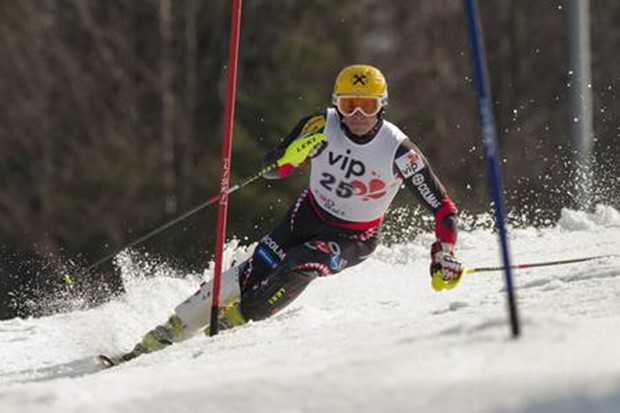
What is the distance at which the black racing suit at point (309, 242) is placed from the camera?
22.5 ft

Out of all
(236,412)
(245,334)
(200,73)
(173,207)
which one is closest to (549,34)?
(200,73)

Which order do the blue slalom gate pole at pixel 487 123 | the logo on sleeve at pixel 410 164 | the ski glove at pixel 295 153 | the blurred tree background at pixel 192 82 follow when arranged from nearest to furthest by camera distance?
the blue slalom gate pole at pixel 487 123 → the logo on sleeve at pixel 410 164 → the ski glove at pixel 295 153 → the blurred tree background at pixel 192 82

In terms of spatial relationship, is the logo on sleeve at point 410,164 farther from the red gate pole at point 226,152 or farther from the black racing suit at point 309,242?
the red gate pole at point 226,152

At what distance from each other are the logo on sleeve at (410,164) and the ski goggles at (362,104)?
0.97 ft

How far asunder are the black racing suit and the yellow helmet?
18 cm

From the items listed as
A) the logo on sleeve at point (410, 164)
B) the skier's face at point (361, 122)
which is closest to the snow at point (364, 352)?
the logo on sleeve at point (410, 164)

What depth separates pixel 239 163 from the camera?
2414cm

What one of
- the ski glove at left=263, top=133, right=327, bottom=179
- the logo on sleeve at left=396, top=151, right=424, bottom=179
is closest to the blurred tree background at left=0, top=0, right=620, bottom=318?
the ski glove at left=263, top=133, right=327, bottom=179

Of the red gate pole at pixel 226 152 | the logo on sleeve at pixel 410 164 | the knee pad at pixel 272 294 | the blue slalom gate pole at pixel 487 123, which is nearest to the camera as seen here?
the blue slalom gate pole at pixel 487 123

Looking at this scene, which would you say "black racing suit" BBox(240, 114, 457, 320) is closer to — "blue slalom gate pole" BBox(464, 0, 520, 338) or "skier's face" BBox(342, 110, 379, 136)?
"skier's face" BBox(342, 110, 379, 136)

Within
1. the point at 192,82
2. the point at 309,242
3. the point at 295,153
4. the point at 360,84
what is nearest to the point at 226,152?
the point at 295,153

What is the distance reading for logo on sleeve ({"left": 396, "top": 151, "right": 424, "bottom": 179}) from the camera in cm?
702

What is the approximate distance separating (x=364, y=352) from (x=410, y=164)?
2822 millimetres

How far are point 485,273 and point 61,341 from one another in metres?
2.64
